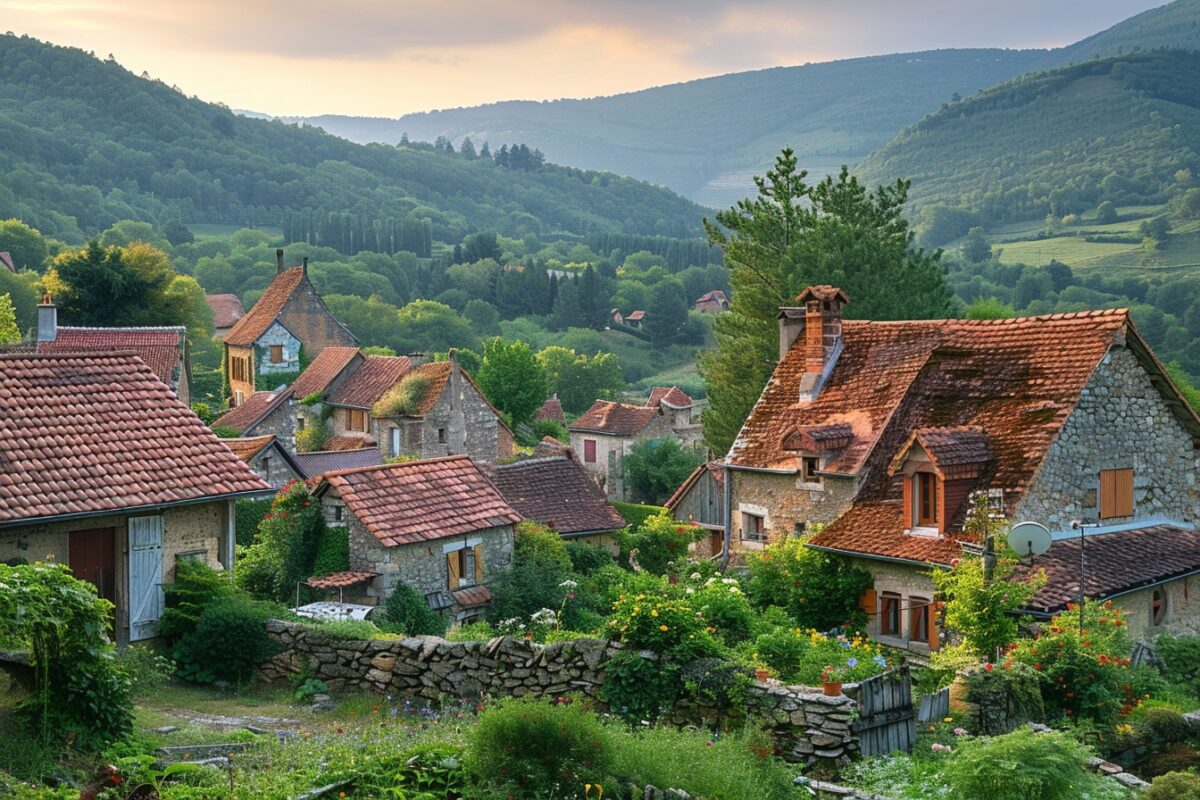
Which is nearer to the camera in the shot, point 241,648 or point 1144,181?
point 241,648

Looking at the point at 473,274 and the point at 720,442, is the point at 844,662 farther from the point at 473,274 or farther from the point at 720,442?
the point at 473,274

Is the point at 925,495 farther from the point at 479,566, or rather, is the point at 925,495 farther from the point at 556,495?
the point at 556,495

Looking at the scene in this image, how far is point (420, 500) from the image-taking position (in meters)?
24.2

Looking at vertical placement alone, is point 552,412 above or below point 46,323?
below

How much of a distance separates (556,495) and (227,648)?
18208 millimetres

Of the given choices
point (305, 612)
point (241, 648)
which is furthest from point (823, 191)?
point (241, 648)

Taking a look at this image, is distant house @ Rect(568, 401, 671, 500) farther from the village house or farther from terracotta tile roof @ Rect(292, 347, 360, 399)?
the village house

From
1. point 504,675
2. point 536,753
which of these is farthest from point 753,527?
point 536,753

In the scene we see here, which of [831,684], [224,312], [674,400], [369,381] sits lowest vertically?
[831,684]

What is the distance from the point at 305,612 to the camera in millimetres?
21266

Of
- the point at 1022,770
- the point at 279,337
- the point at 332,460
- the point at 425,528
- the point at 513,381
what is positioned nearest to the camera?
the point at 1022,770

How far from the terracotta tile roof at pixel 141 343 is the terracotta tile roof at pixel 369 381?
834cm

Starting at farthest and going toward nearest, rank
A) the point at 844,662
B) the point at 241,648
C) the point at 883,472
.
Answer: the point at 883,472
the point at 241,648
the point at 844,662

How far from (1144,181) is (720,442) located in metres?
167
